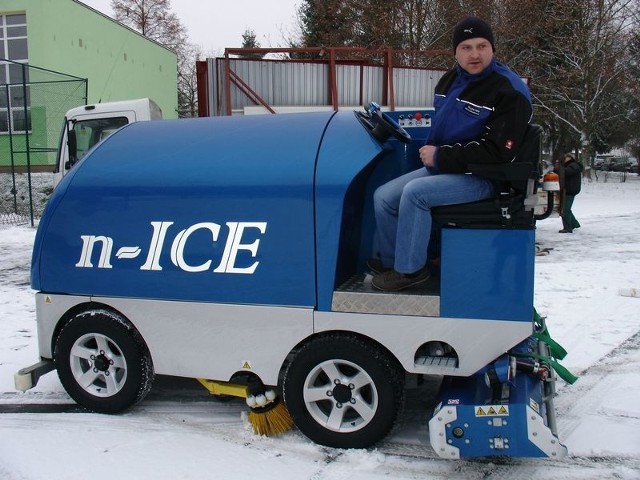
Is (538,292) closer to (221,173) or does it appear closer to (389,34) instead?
(221,173)

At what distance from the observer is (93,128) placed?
9.81 meters

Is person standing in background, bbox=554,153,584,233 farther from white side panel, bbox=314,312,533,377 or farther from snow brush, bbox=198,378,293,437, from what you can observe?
snow brush, bbox=198,378,293,437

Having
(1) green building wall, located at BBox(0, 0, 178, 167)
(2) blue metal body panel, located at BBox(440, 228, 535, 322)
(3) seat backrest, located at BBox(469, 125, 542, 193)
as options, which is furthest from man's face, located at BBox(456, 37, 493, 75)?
(1) green building wall, located at BBox(0, 0, 178, 167)

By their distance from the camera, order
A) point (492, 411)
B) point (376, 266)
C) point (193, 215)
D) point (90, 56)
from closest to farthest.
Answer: point (492, 411) → point (193, 215) → point (376, 266) → point (90, 56)

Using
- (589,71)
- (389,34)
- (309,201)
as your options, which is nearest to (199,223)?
(309,201)

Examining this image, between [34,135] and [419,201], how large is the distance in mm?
18099

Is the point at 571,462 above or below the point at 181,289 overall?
below

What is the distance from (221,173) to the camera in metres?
3.73

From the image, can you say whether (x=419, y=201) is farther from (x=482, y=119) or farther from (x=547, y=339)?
(x=547, y=339)

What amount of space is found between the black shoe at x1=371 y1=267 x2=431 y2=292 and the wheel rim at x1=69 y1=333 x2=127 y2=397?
186cm

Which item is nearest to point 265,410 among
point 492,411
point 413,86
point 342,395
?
point 342,395

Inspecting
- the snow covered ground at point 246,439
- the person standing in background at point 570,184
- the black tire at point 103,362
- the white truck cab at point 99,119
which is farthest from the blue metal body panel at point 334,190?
the person standing in background at point 570,184

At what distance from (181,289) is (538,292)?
550 cm

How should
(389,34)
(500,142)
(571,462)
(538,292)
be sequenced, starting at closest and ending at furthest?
(500,142), (571,462), (538,292), (389,34)
